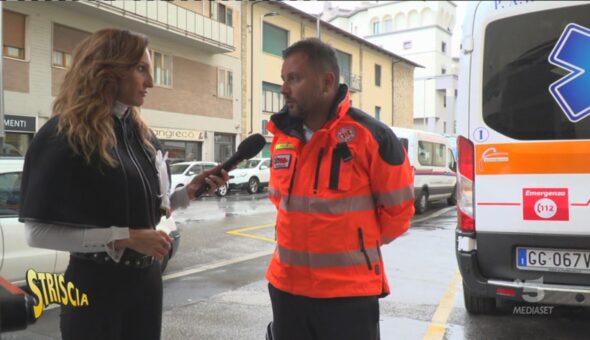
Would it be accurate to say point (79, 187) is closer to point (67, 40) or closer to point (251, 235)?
point (67, 40)

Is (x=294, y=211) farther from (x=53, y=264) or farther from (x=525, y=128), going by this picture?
(x=53, y=264)

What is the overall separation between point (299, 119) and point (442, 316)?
123 inches

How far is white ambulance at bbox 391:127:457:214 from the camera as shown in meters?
13.4

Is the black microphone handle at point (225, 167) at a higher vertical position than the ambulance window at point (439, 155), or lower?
lower

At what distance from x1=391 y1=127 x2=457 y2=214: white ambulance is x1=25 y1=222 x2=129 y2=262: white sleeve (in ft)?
37.8

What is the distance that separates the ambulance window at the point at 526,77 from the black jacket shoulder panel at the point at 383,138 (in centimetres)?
179

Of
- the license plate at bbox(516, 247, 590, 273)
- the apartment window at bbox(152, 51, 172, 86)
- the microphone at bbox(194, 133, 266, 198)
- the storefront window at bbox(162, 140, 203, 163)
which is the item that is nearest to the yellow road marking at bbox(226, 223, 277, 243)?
the license plate at bbox(516, 247, 590, 273)

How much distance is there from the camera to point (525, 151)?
3543mm

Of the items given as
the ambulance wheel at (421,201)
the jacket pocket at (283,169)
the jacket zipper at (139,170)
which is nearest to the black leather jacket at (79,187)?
the jacket zipper at (139,170)

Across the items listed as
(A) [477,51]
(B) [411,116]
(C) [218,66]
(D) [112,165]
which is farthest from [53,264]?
(B) [411,116]

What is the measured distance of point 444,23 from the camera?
2.48 metres

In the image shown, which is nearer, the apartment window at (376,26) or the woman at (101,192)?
the woman at (101,192)

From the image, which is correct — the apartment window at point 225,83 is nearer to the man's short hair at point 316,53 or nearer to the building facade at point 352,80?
the building facade at point 352,80

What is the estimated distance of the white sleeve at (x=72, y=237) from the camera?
1.72m
